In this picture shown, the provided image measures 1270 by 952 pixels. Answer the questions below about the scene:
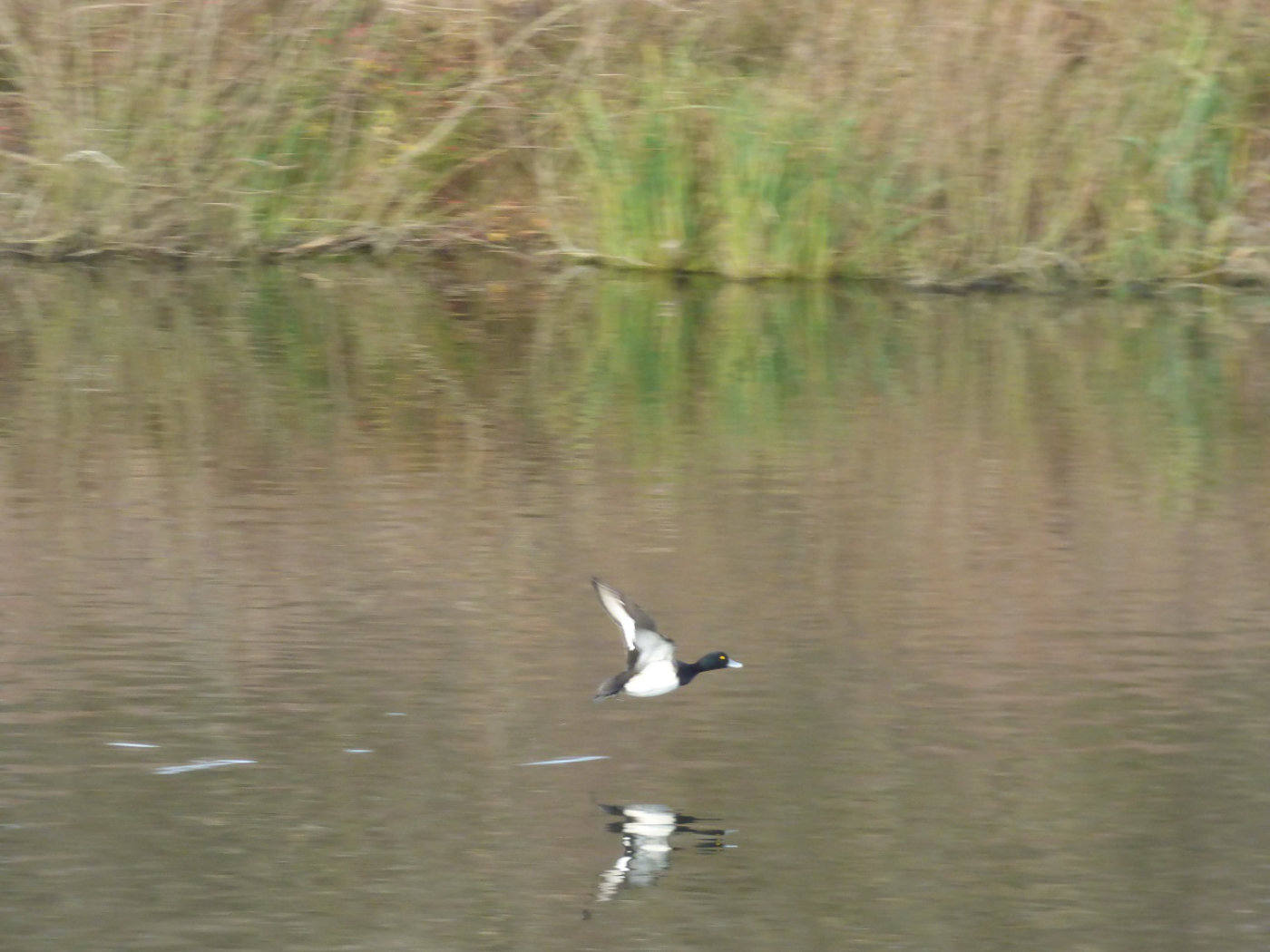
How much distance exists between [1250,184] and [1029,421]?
5263 millimetres

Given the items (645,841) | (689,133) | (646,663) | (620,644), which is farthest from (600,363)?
(645,841)

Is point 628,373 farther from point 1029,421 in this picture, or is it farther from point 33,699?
point 33,699

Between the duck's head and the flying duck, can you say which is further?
the duck's head

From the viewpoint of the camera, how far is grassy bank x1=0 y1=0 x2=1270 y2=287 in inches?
557

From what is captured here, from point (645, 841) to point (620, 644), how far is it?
1.53 metres

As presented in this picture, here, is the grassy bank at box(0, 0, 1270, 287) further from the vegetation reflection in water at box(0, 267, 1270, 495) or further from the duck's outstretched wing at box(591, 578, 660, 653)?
the duck's outstretched wing at box(591, 578, 660, 653)

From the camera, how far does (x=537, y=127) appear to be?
51.1 feet

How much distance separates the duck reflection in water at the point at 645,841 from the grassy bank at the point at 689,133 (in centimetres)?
917

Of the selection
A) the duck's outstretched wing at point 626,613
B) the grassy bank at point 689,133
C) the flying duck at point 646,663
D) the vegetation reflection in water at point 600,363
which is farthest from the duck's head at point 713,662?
the grassy bank at point 689,133

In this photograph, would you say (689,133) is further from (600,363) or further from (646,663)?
(646,663)

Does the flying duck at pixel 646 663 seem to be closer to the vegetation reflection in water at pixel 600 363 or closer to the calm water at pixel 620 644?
the calm water at pixel 620 644

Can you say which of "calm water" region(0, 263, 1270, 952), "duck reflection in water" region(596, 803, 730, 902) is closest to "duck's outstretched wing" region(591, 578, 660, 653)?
"calm water" region(0, 263, 1270, 952)

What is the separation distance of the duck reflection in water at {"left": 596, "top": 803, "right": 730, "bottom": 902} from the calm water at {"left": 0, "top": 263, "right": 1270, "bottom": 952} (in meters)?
0.01

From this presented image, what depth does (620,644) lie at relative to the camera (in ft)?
21.7
